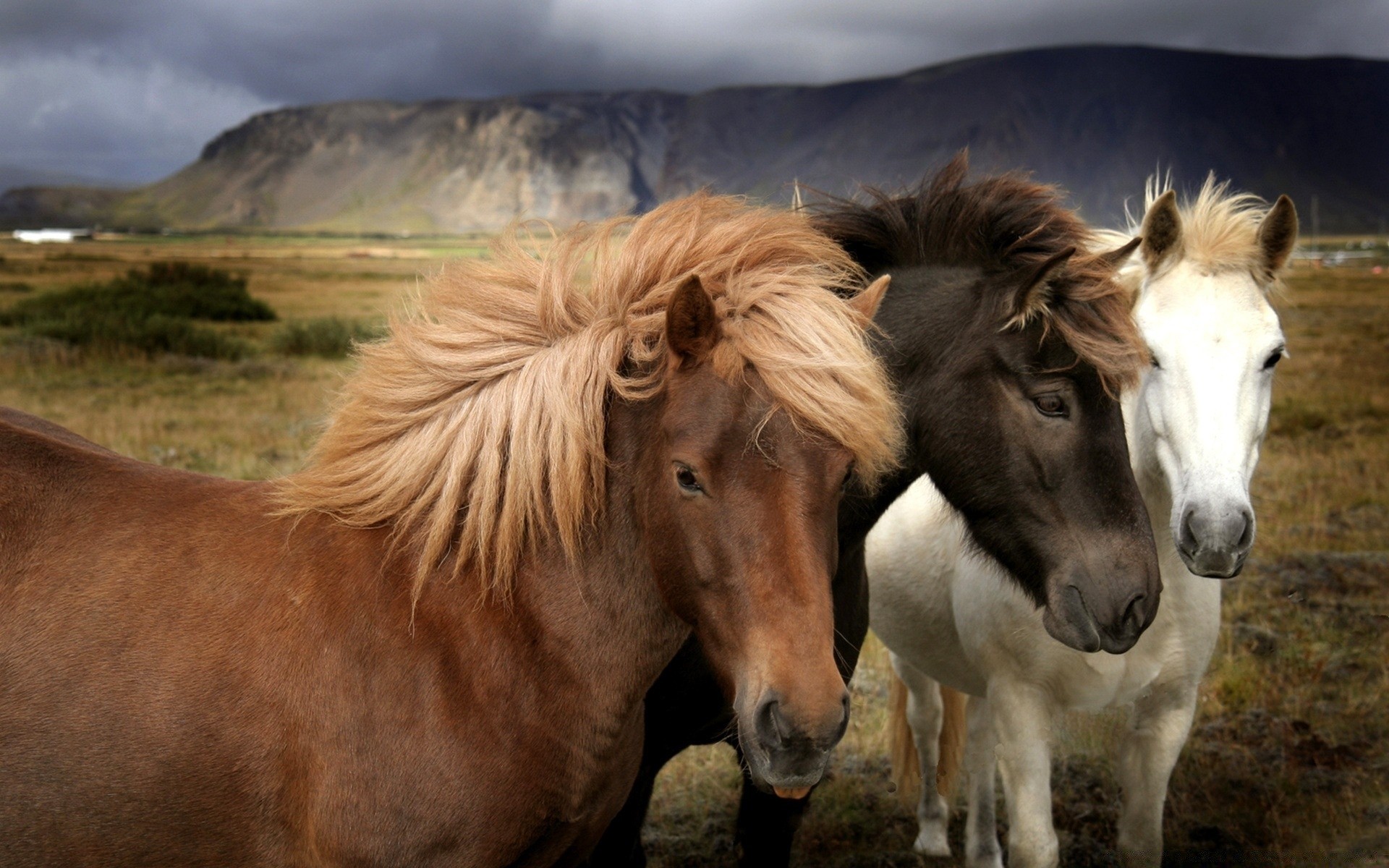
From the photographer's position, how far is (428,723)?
214 centimetres

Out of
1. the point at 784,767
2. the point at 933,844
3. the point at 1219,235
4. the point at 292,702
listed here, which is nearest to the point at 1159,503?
the point at 1219,235

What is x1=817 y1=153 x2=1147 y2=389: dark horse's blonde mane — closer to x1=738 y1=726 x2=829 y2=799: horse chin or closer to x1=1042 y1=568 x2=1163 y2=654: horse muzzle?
x1=1042 y1=568 x2=1163 y2=654: horse muzzle


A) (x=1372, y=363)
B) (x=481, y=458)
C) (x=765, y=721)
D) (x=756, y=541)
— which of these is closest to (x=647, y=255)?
(x=481, y=458)

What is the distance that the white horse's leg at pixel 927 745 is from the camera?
5.00m

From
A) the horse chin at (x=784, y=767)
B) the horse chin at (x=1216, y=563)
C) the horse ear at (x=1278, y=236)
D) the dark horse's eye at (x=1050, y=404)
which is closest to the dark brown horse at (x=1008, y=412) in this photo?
the dark horse's eye at (x=1050, y=404)

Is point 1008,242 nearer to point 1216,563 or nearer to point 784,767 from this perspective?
point 1216,563

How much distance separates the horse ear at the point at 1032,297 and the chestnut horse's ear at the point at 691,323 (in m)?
1.22

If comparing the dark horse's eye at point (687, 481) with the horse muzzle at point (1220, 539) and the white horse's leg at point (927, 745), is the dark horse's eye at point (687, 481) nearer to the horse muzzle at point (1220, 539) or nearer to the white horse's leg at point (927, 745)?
the horse muzzle at point (1220, 539)

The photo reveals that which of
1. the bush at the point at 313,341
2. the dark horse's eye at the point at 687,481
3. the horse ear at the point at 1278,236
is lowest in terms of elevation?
the bush at the point at 313,341

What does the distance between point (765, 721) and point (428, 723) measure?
84 cm

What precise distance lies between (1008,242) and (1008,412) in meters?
0.76

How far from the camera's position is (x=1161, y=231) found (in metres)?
3.32

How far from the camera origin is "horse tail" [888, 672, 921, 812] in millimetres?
5137

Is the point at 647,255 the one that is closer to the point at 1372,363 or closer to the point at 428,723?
the point at 428,723
